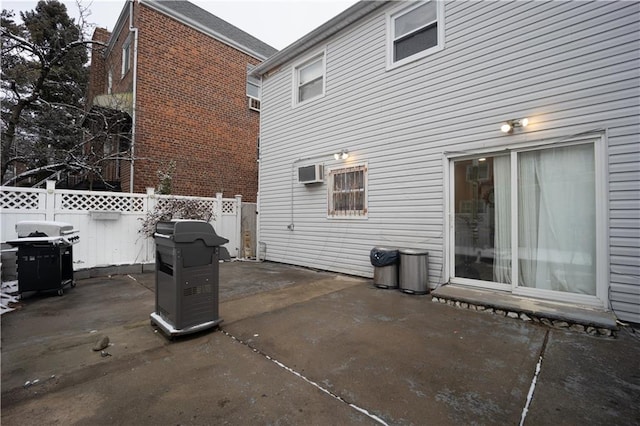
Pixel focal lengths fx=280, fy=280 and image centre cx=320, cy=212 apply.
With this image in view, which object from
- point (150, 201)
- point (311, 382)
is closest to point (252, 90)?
point (150, 201)

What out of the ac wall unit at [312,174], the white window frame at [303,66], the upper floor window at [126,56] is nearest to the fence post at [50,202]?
the ac wall unit at [312,174]

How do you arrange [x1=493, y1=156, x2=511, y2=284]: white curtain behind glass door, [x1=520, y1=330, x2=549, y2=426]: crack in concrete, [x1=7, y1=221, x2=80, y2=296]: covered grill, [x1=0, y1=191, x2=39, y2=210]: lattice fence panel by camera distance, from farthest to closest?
[x1=0, y1=191, x2=39, y2=210]: lattice fence panel < [x1=7, y1=221, x2=80, y2=296]: covered grill < [x1=493, y1=156, x2=511, y2=284]: white curtain behind glass door < [x1=520, y1=330, x2=549, y2=426]: crack in concrete

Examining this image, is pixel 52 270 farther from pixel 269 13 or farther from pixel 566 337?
pixel 269 13

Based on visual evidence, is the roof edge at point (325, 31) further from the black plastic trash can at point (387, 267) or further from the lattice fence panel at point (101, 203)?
the lattice fence panel at point (101, 203)

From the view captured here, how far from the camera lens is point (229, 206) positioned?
9.05 meters

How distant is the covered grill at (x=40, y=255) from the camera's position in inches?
178

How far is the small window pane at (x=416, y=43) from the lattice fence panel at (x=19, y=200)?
8.05m

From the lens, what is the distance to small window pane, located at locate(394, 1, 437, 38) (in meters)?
5.36

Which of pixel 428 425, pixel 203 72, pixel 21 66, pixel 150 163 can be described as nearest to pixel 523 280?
pixel 428 425

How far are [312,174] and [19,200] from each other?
240 inches

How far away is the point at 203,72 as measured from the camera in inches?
408

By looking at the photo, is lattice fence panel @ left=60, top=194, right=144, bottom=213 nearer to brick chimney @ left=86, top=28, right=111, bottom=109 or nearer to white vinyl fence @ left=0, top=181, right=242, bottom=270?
white vinyl fence @ left=0, top=181, right=242, bottom=270

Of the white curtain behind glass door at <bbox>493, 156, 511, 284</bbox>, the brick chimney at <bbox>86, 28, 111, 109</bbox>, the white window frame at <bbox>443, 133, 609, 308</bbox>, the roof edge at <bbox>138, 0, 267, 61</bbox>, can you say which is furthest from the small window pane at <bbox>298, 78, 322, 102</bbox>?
the brick chimney at <bbox>86, 28, 111, 109</bbox>

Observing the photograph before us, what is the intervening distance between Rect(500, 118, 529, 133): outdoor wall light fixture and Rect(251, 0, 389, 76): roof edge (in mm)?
3682
